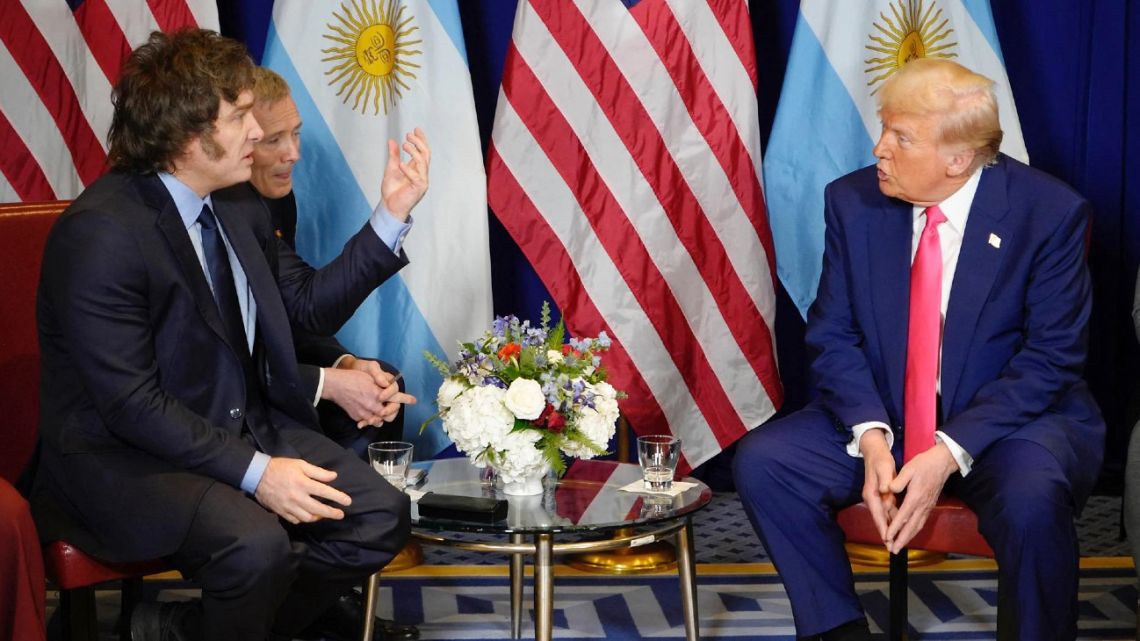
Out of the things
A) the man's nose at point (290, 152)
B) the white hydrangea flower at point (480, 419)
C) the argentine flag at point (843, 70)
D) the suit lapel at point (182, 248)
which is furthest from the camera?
the argentine flag at point (843, 70)

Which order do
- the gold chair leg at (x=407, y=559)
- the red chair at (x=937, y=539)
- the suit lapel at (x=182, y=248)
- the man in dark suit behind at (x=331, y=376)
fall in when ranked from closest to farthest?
the suit lapel at (x=182, y=248)
the red chair at (x=937, y=539)
the man in dark suit behind at (x=331, y=376)
the gold chair leg at (x=407, y=559)

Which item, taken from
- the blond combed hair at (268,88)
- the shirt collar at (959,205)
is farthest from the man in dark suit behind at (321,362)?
the shirt collar at (959,205)

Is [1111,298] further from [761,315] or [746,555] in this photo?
[746,555]

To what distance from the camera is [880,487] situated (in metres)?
2.98

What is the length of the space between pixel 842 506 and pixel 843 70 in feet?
5.47

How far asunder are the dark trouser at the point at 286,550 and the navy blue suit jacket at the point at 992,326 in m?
1.06

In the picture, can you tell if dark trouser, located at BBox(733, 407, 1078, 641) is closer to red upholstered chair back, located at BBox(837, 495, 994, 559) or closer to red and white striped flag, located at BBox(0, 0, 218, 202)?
red upholstered chair back, located at BBox(837, 495, 994, 559)

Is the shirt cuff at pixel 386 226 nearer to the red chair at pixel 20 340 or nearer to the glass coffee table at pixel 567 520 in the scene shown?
the glass coffee table at pixel 567 520

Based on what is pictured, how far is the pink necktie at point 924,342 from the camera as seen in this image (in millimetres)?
3160

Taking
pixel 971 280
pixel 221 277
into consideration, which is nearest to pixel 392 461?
pixel 221 277

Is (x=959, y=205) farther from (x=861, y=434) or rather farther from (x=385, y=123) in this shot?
(x=385, y=123)

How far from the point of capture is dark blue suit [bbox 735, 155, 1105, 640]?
287 centimetres

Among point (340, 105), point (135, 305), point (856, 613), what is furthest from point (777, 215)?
point (135, 305)

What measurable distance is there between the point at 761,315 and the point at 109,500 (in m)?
2.23
